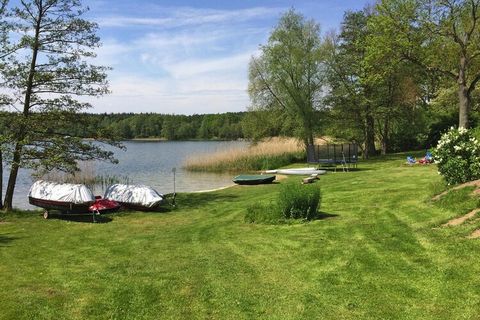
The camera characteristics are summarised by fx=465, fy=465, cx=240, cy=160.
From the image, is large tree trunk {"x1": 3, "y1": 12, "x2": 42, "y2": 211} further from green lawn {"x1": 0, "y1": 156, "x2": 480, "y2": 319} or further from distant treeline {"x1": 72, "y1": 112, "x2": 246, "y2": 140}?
distant treeline {"x1": 72, "y1": 112, "x2": 246, "y2": 140}

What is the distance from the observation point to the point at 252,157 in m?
33.7

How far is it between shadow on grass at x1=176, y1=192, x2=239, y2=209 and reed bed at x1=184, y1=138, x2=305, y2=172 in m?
14.0

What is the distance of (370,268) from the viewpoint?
6805mm

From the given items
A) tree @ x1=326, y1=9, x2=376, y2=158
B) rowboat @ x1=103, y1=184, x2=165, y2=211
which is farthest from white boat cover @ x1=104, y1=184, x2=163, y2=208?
tree @ x1=326, y1=9, x2=376, y2=158

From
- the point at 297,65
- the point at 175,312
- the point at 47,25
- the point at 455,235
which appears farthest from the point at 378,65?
the point at 175,312

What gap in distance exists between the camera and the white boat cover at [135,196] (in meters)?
15.1

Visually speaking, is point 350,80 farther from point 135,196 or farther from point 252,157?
point 135,196

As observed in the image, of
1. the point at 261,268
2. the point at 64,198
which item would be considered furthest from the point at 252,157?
the point at 261,268

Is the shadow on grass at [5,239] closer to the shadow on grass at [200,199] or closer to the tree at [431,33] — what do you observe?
the shadow on grass at [200,199]

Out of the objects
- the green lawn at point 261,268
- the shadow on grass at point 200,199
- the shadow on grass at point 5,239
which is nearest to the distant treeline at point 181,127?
the shadow on grass at point 200,199

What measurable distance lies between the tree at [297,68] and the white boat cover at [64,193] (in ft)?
66.6

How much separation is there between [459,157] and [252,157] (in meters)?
23.2

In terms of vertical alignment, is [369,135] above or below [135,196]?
above

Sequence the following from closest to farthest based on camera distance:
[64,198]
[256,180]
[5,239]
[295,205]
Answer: [295,205] < [5,239] < [64,198] < [256,180]
